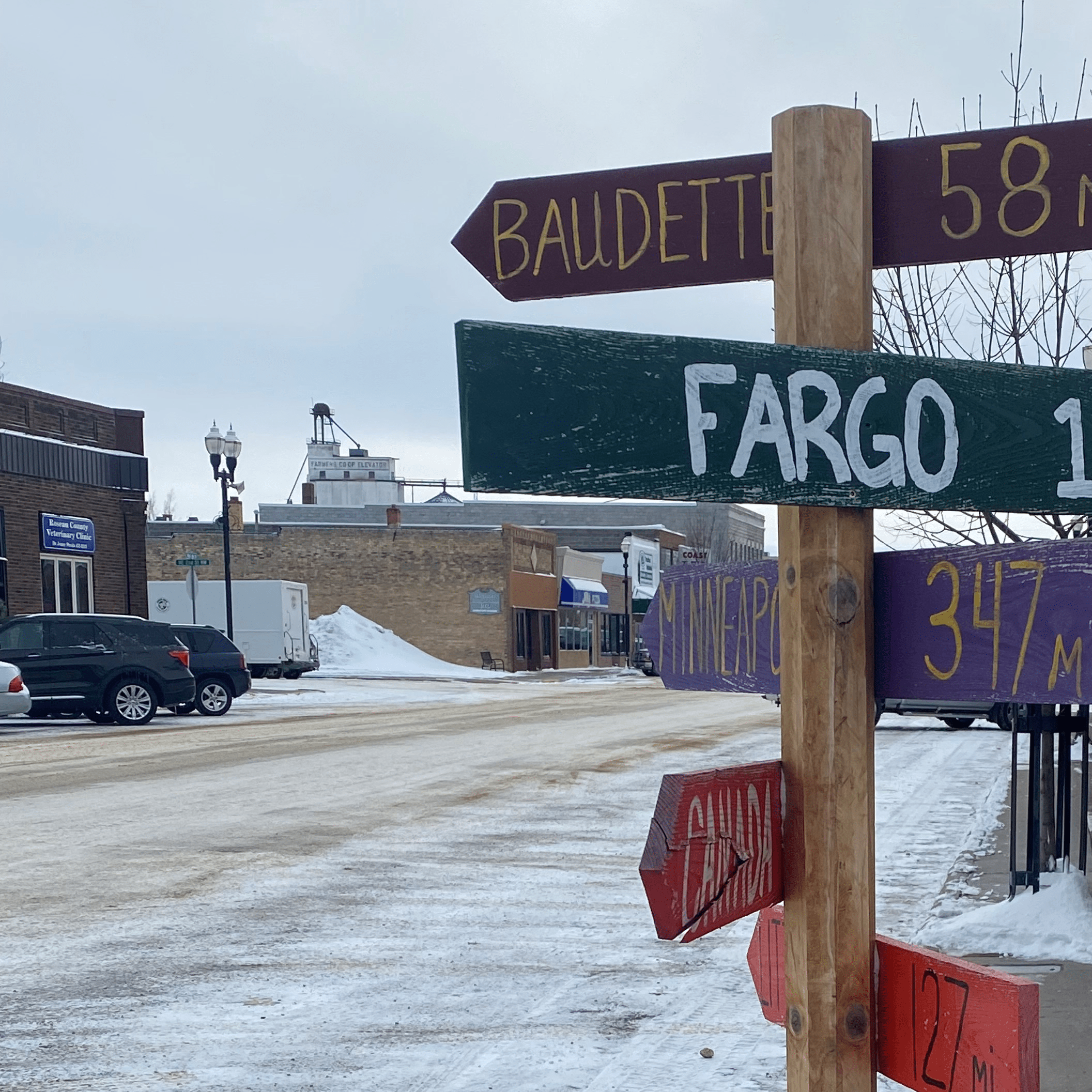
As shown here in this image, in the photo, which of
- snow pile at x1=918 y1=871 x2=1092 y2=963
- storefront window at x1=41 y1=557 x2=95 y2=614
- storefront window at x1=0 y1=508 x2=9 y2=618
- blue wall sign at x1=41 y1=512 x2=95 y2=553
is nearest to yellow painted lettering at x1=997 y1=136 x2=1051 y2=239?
snow pile at x1=918 y1=871 x2=1092 y2=963

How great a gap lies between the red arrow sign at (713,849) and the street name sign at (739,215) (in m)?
1.00

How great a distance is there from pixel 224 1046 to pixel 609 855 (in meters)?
4.52

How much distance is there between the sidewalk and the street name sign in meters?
1.85

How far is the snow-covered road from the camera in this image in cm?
491

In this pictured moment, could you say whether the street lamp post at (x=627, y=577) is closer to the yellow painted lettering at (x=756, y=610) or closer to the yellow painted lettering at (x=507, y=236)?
the yellow painted lettering at (x=507, y=236)

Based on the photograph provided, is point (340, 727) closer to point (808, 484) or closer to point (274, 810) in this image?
point (274, 810)

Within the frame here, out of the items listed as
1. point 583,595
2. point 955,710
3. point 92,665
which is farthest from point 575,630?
point 955,710

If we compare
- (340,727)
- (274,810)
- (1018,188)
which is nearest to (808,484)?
(1018,188)

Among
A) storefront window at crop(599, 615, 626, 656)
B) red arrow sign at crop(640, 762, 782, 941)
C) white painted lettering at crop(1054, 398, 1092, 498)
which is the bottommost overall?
storefront window at crop(599, 615, 626, 656)

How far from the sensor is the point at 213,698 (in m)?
25.4

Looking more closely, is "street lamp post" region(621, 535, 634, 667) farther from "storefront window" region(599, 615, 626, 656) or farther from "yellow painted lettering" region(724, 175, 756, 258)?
"yellow painted lettering" region(724, 175, 756, 258)

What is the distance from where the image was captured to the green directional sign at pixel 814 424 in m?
2.22

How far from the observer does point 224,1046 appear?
16.7 ft

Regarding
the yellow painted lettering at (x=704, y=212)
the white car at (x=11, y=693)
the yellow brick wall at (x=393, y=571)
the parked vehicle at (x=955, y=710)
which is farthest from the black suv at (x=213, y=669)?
the yellow brick wall at (x=393, y=571)
